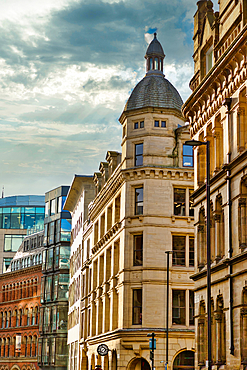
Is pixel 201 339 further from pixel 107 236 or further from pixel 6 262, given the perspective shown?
pixel 6 262

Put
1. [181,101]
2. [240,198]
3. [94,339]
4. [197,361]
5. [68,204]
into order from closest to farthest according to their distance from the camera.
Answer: [240,198] → [197,361] → [181,101] → [94,339] → [68,204]

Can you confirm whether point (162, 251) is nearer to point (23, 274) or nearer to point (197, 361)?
point (197, 361)

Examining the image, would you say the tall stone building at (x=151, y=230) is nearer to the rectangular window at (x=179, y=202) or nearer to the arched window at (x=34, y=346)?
the rectangular window at (x=179, y=202)

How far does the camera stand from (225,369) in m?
27.9

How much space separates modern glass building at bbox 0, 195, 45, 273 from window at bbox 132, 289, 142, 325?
3457 inches

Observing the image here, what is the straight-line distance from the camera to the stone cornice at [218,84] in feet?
90.5

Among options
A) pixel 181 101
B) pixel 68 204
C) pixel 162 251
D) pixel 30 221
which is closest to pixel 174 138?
pixel 181 101

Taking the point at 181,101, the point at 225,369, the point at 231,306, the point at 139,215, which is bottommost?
the point at 225,369

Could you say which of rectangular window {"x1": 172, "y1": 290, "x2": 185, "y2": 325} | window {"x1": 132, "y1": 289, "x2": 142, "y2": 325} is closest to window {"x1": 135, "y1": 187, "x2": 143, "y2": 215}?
window {"x1": 132, "y1": 289, "x2": 142, "y2": 325}

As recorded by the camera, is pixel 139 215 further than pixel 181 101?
No

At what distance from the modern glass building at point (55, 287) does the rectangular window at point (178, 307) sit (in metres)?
44.5

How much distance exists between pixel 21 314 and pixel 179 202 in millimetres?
67914

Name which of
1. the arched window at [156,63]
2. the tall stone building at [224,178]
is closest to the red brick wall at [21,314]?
the arched window at [156,63]

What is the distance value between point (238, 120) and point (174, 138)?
23.2 meters
